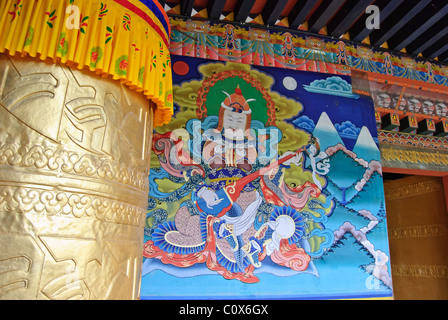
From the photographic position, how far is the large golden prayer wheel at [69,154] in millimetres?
1082

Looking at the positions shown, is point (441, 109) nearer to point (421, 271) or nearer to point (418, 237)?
point (418, 237)

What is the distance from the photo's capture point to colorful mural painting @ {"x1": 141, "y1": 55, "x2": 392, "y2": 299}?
2320 mm

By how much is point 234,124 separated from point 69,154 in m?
1.66

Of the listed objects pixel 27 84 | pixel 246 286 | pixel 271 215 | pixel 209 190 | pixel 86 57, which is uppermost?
pixel 86 57

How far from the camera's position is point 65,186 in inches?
45.4

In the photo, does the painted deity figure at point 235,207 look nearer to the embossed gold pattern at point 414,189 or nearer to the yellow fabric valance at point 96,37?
the yellow fabric valance at point 96,37

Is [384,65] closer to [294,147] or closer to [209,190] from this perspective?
[294,147]

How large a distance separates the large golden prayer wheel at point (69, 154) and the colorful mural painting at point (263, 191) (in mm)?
939

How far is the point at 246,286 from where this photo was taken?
233 cm

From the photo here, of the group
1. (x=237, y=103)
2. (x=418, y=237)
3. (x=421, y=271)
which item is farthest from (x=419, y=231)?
(x=237, y=103)

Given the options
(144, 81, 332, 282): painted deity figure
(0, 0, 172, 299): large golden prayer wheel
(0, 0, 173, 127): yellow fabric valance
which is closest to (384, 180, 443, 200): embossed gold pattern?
(144, 81, 332, 282): painted deity figure

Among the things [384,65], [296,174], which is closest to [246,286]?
[296,174]

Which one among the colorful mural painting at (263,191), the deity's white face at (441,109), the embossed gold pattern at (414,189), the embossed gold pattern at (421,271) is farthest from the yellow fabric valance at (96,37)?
the embossed gold pattern at (421,271)

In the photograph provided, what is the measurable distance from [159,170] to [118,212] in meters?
1.15
